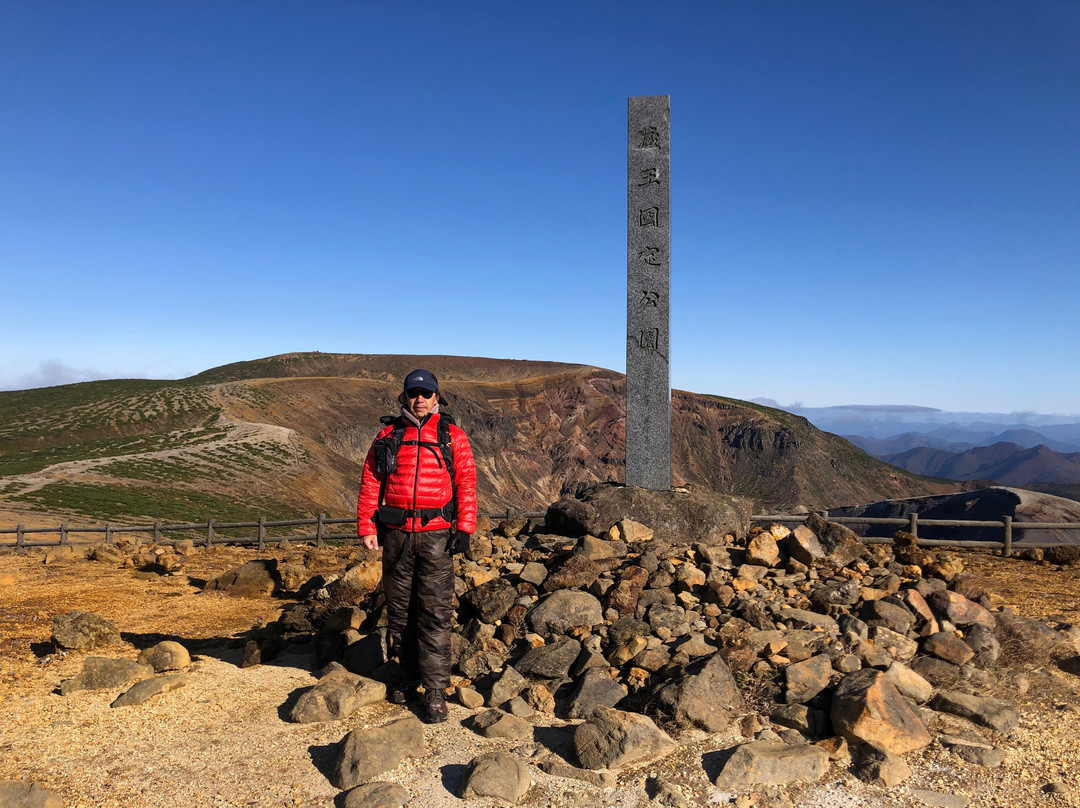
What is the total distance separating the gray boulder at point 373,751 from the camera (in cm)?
402

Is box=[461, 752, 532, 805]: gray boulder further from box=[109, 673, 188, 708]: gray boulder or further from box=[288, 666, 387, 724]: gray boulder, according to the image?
box=[109, 673, 188, 708]: gray boulder

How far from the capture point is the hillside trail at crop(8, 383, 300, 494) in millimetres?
27875

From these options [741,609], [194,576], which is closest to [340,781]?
[741,609]

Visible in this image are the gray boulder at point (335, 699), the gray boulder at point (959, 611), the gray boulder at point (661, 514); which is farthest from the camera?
the gray boulder at point (661, 514)

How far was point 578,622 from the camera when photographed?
19.2 ft

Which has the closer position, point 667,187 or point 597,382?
point 667,187

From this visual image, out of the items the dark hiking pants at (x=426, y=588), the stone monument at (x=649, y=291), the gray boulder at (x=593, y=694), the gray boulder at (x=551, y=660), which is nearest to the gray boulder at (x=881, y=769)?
the gray boulder at (x=593, y=694)

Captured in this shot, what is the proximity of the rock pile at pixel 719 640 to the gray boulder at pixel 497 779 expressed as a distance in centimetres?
2

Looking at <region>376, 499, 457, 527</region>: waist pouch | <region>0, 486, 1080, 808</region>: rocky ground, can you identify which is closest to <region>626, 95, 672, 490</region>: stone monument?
<region>0, 486, 1080, 808</region>: rocky ground

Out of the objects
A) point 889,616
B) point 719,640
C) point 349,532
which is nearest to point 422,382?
point 719,640

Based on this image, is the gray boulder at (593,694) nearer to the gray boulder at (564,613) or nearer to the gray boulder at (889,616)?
the gray boulder at (564,613)

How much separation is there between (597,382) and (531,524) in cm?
8916

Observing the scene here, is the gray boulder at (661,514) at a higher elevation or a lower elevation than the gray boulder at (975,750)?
higher

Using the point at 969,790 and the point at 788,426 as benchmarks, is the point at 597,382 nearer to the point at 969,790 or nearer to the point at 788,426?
the point at 788,426
